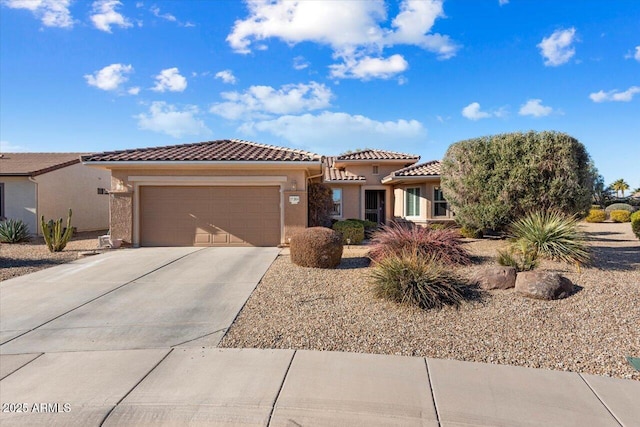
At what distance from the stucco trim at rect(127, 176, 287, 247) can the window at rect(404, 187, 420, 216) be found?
8.51 m

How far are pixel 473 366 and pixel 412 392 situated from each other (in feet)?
3.69

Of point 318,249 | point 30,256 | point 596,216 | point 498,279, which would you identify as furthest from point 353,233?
point 596,216

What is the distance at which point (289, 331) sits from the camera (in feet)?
18.8

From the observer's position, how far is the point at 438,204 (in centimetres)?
1906

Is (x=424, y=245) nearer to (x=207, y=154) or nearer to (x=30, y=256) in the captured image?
(x=207, y=154)

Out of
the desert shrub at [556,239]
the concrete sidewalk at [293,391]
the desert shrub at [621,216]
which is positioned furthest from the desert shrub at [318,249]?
the desert shrub at [621,216]

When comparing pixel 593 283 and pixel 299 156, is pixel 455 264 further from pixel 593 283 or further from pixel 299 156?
pixel 299 156

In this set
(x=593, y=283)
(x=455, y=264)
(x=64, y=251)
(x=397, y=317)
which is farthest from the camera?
(x=64, y=251)

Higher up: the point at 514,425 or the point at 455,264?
the point at 455,264

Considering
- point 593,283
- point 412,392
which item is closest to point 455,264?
point 593,283

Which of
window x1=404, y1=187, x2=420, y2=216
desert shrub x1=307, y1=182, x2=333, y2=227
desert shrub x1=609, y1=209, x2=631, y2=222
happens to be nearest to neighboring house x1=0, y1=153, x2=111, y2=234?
desert shrub x1=307, y1=182, x2=333, y2=227

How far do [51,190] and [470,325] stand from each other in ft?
68.0

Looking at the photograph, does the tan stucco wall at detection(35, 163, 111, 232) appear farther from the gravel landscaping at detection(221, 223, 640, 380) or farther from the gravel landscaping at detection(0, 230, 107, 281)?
the gravel landscaping at detection(221, 223, 640, 380)

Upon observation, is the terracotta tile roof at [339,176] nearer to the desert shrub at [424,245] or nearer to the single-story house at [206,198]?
the single-story house at [206,198]
